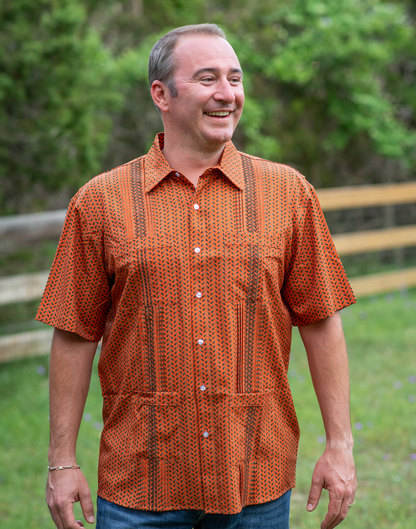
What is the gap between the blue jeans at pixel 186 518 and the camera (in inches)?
78.0

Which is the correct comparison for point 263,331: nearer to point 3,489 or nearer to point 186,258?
point 186,258

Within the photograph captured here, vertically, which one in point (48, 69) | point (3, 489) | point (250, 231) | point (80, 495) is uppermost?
point (48, 69)

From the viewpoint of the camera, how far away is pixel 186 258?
6.49 feet

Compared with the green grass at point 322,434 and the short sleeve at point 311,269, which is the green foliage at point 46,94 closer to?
the green grass at point 322,434

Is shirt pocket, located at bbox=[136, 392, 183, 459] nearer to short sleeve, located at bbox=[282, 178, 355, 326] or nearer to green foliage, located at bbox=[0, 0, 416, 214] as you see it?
short sleeve, located at bbox=[282, 178, 355, 326]

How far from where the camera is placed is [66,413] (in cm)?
211

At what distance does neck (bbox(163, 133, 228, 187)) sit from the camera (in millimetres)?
2080

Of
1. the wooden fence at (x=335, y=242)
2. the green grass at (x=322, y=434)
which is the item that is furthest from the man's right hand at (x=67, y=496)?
the wooden fence at (x=335, y=242)

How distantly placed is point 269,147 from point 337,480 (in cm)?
705

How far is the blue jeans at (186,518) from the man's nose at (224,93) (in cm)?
122

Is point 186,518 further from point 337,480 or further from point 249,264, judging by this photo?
point 249,264

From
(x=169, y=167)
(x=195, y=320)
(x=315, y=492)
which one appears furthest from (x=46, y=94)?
(x=315, y=492)

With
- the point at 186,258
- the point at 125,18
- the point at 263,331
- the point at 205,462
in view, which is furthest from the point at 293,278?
the point at 125,18

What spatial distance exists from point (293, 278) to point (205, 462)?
62 cm
